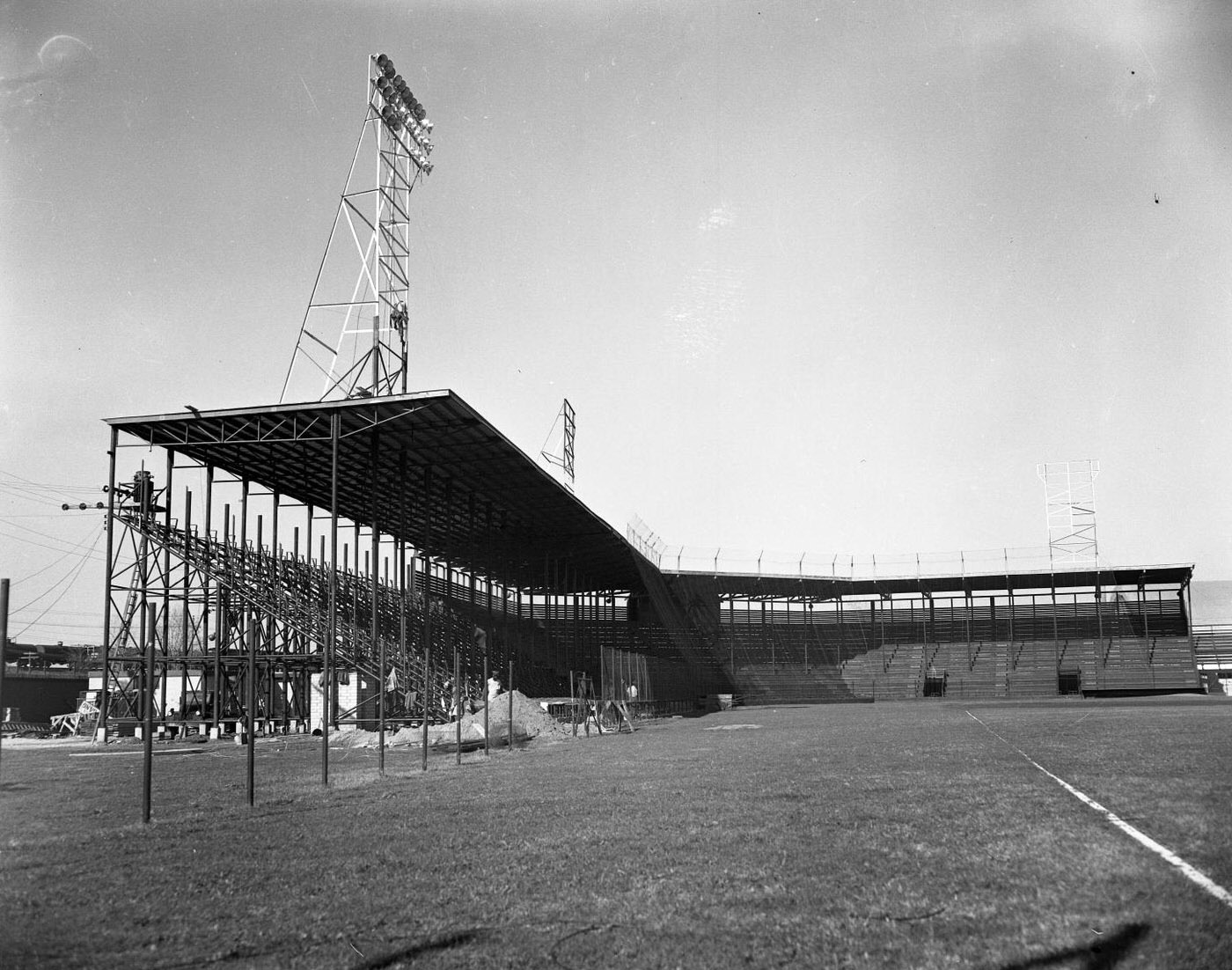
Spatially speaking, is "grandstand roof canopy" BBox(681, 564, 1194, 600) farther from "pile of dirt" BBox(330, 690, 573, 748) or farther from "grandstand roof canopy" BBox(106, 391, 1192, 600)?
"pile of dirt" BBox(330, 690, 573, 748)

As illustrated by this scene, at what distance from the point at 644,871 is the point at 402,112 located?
3588 cm

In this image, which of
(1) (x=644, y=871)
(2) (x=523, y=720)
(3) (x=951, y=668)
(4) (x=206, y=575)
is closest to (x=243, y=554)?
(4) (x=206, y=575)

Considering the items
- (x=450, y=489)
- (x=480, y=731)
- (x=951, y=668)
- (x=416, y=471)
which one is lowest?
(x=480, y=731)

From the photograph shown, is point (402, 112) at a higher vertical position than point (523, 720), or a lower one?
higher

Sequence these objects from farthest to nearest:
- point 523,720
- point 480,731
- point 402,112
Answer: point 402,112
point 523,720
point 480,731

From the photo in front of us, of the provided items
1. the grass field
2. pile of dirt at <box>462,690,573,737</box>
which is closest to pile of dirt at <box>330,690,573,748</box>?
pile of dirt at <box>462,690,573,737</box>

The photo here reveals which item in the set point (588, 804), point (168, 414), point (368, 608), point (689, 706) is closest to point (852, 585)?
point (689, 706)

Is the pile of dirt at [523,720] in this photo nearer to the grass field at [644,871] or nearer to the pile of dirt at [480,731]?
the pile of dirt at [480,731]

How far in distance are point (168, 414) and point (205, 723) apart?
10040 mm

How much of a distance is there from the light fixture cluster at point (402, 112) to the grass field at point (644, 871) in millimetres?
27590

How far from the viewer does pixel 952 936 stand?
6.00 meters

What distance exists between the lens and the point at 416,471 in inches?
1780

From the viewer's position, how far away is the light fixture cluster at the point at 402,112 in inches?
1492

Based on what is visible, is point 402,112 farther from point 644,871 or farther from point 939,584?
point 939,584
